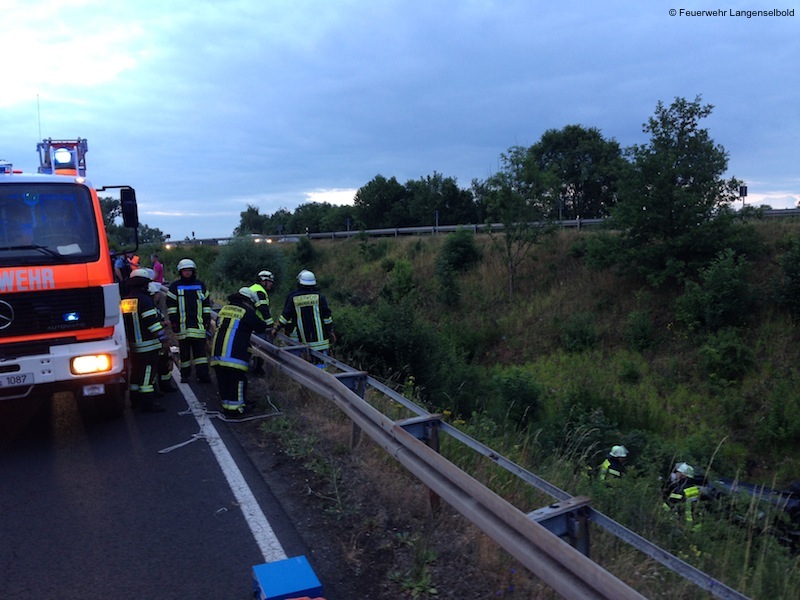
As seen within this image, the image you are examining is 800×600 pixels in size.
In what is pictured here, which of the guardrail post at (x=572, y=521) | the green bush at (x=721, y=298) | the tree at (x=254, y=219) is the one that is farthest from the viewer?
the tree at (x=254, y=219)

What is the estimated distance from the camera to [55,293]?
19.5 feet

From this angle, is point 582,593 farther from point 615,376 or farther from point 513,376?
point 615,376

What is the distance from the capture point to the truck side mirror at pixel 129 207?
7145mm

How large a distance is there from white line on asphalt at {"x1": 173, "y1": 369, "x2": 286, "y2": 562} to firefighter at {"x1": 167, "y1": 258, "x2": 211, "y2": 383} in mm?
1701

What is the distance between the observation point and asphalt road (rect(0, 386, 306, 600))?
3719mm

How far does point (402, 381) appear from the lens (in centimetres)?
1095

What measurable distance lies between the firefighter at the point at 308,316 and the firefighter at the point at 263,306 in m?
0.28

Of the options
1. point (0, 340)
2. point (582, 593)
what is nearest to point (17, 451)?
point (0, 340)

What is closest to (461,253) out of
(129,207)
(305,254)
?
(305,254)

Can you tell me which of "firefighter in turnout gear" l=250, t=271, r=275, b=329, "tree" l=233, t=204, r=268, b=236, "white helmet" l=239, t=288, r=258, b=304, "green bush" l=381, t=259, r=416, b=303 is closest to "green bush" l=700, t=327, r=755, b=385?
"firefighter in turnout gear" l=250, t=271, r=275, b=329

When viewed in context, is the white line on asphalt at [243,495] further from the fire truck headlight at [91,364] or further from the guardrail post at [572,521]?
the guardrail post at [572,521]

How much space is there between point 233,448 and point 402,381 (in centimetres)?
513

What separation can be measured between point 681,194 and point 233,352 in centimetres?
1734

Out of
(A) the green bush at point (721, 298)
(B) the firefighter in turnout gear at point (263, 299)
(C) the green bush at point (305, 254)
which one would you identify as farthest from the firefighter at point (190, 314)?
(C) the green bush at point (305, 254)
